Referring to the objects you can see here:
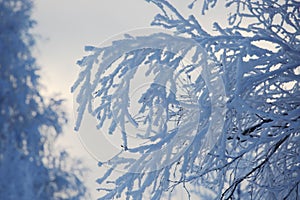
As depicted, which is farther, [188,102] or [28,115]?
[28,115]

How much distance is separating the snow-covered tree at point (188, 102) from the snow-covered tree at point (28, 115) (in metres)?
8.22

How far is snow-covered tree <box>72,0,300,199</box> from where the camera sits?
3.44 meters

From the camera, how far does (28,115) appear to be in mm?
12352

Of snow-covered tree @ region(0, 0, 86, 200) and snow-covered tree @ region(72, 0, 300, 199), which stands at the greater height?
snow-covered tree @ region(0, 0, 86, 200)

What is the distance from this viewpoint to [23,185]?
36.4ft

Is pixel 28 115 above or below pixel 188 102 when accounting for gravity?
above

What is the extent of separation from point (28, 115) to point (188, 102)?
906 cm

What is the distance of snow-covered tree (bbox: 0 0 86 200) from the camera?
11.9 metres

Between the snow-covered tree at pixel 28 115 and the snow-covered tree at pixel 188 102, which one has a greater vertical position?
the snow-covered tree at pixel 28 115

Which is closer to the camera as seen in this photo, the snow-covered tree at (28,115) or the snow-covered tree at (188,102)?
the snow-covered tree at (188,102)

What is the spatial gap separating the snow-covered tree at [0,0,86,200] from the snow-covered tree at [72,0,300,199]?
27.0 ft

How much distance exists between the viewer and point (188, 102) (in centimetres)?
379

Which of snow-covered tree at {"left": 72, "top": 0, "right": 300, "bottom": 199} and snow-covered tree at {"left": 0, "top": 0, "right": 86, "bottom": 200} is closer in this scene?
snow-covered tree at {"left": 72, "top": 0, "right": 300, "bottom": 199}

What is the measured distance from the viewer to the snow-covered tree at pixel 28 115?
1190cm
